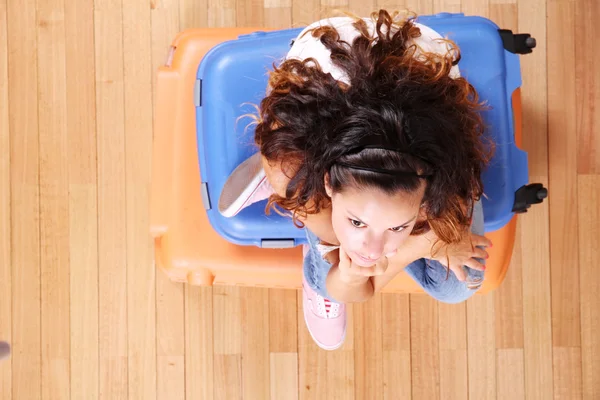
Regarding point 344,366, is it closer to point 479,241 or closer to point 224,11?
point 479,241

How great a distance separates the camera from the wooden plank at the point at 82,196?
1250mm

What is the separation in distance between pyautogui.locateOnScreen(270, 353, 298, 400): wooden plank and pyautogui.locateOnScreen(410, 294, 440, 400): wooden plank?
0.79 ft

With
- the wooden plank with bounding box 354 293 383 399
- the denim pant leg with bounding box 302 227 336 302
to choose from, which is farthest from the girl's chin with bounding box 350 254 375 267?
the wooden plank with bounding box 354 293 383 399

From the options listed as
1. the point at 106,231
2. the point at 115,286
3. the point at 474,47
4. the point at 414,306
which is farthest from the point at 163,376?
the point at 474,47

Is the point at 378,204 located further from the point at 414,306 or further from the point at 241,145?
the point at 414,306

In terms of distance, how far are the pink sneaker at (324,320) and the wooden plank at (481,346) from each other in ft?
0.89

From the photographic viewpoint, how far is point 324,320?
1131mm

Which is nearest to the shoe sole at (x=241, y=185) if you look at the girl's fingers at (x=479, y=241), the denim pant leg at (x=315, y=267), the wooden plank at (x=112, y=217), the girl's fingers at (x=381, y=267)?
the denim pant leg at (x=315, y=267)

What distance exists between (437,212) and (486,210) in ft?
0.78

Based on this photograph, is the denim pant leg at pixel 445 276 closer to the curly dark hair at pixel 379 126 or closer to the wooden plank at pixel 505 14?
the curly dark hair at pixel 379 126

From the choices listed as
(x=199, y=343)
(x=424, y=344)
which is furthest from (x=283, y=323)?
(x=424, y=344)

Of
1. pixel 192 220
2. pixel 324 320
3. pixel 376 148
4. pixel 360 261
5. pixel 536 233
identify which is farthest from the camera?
pixel 536 233

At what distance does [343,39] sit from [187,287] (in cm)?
67

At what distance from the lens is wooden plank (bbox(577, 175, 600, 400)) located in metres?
1.23
